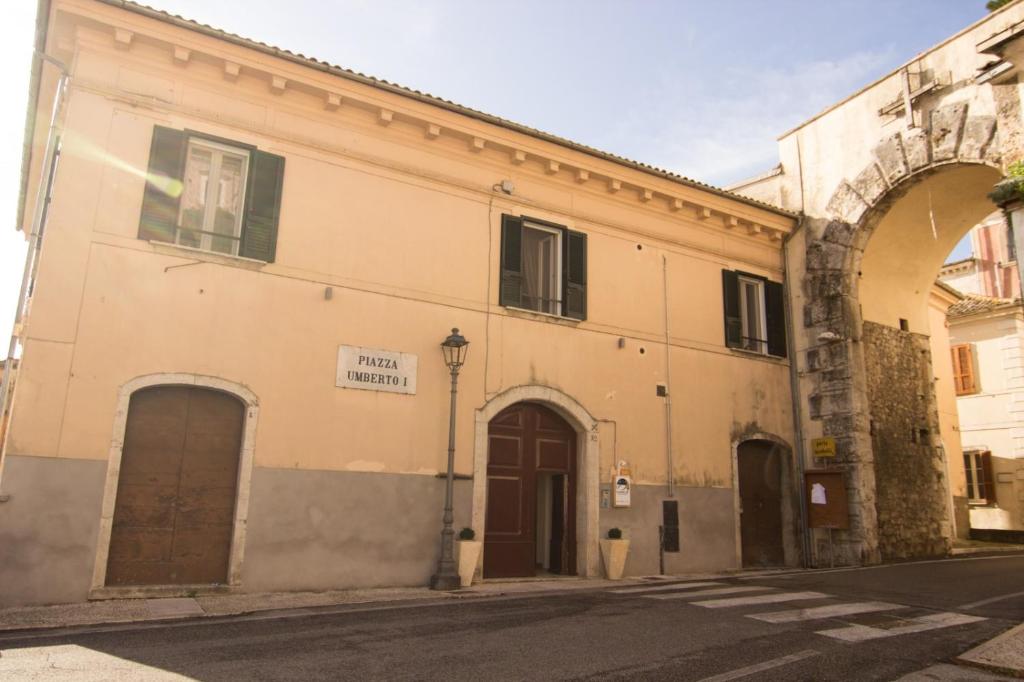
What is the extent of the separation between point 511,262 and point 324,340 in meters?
3.50

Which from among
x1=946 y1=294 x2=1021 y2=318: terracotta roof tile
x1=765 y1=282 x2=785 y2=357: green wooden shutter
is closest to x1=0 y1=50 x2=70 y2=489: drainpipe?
x1=765 y1=282 x2=785 y2=357: green wooden shutter

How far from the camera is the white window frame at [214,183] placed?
32.1 feet

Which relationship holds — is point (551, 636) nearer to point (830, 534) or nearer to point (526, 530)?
point (526, 530)

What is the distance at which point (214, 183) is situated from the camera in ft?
32.9

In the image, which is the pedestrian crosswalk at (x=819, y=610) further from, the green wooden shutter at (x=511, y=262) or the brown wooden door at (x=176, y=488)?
the brown wooden door at (x=176, y=488)

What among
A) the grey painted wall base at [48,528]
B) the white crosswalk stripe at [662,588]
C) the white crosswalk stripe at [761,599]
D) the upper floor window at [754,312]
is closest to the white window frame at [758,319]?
the upper floor window at [754,312]

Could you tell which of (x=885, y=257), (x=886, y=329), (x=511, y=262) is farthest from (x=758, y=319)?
(x=511, y=262)

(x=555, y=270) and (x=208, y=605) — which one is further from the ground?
(x=555, y=270)

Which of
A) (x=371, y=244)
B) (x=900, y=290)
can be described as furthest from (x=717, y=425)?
(x=371, y=244)

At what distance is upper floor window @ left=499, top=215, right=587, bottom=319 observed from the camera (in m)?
12.2

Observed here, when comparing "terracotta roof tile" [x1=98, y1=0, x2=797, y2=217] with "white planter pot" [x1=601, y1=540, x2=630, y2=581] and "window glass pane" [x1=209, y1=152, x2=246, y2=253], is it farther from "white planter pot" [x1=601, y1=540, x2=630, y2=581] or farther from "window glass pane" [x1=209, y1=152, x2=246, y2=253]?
"white planter pot" [x1=601, y1=540, x2=630, y2=581]

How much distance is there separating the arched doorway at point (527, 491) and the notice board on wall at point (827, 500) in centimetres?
505

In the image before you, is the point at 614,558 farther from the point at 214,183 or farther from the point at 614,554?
the point at 214,183

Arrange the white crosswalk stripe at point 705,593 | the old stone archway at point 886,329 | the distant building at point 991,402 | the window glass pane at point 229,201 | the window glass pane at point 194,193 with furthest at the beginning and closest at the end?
1. the distant building at point 991,402
2. the old stone archway at point 886,329
3. the window glass pane at point 229,201
4. the window glass pane at point 194,193
5. the white crosswalk stripe at point 705,593
